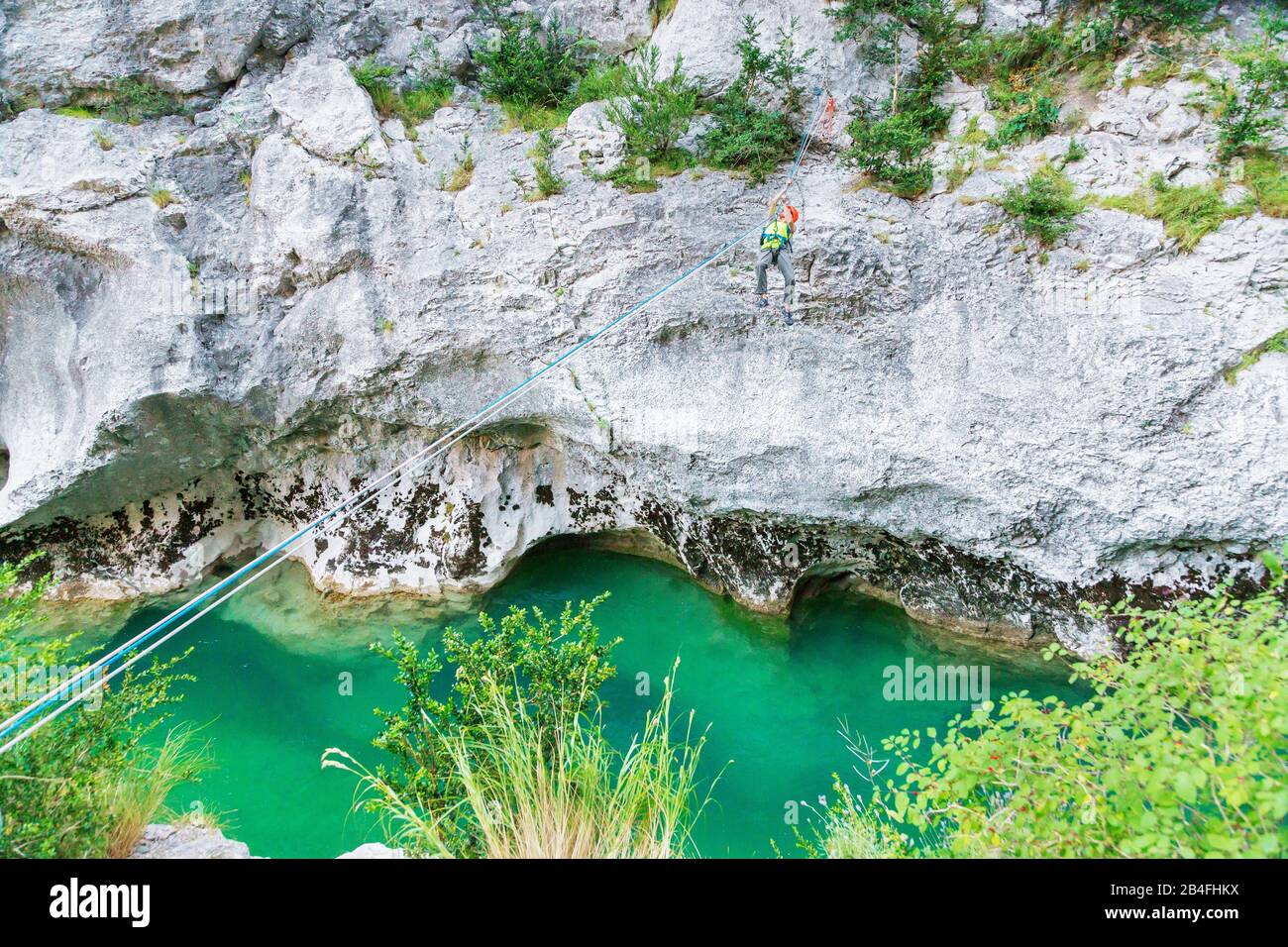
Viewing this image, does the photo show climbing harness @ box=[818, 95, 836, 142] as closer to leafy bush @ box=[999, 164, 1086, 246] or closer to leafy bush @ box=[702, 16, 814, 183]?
leafy bush @ box=[702, 16, 814, 183]

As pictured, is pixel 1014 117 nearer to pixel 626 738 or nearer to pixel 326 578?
pixel 626 738

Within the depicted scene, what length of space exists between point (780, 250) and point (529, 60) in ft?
17.0

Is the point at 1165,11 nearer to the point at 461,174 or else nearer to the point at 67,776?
the point at 461,174

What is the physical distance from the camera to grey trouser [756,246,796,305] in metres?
6.76

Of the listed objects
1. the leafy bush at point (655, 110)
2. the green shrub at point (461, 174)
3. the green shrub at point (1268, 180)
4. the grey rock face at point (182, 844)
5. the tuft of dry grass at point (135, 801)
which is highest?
the leafy bush at point (655, 110)

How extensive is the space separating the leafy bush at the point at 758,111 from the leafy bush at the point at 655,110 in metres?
0.41

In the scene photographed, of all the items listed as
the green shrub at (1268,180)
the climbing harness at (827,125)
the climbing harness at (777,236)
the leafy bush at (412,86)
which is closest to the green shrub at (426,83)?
the leafy bush at (412,86)

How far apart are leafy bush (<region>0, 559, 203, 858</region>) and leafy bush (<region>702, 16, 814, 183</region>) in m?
8.12

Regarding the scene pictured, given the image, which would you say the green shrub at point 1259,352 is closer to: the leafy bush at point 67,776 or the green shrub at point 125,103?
the leafy bush at point 67,776

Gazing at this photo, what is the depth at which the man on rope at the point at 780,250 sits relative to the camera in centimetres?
655

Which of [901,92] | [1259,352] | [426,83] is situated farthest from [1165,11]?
[426,83]

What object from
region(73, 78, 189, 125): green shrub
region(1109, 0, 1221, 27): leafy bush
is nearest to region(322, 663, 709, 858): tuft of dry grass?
region(1109, 0, 1221, 27): leafy bush

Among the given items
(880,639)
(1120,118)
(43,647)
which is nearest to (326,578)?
(43,647)
